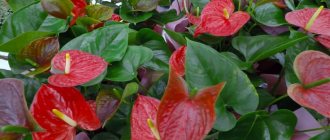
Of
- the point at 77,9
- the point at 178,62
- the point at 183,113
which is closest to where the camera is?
the point at 183,113

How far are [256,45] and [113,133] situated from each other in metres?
0.19

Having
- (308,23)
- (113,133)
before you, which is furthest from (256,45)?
(113,133)

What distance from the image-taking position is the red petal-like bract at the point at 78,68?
371 mm

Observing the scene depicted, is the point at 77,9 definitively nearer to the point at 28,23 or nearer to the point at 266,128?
the point at 28,23

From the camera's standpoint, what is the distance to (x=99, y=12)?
21.6 inches

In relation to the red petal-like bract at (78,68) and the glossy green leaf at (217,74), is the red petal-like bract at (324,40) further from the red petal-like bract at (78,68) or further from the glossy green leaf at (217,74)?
the red petal-like bract at (78,68)

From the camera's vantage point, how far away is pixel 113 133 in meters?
0.43

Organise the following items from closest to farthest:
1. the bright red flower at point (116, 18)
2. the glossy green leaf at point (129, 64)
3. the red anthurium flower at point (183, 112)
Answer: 1. the red anthurium flower at point (183, 112)
2. the glossy green leaf at point (129, 64)
3. the bright red flower at point (116, 18)

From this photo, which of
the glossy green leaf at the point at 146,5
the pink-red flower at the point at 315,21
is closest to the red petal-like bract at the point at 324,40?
the pink-red flower at the point at 315,21

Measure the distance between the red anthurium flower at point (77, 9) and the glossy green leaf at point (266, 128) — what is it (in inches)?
9.9

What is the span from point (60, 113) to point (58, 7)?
0.19 m

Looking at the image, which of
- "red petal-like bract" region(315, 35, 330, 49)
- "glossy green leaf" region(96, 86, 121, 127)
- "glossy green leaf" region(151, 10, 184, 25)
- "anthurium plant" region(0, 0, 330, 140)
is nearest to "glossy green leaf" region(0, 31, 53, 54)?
"anthurium plant" region(0, 0, 330, 140)

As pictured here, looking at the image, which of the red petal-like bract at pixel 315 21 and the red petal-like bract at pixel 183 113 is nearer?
the red petal-like bract at pixel 183 113

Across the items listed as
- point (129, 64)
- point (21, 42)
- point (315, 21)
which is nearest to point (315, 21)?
point (315, 21)
